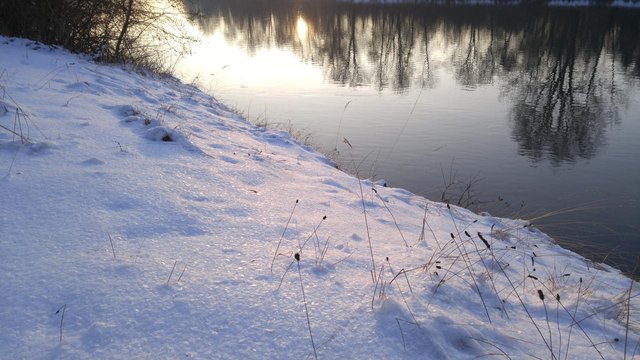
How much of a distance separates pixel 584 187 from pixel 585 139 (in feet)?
10.9

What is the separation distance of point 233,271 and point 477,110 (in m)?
12.2

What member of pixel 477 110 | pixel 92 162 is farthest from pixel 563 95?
pixel 92 162

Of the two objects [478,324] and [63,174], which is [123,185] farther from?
[478,324]

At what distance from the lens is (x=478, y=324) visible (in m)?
2.44

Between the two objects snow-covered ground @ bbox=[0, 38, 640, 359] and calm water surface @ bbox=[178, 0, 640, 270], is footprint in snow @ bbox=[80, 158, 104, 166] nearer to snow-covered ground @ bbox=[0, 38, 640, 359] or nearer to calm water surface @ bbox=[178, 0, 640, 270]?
snow-covered ground @ bbox=[0, 38, 640, 359]

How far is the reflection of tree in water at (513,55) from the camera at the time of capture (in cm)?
1230

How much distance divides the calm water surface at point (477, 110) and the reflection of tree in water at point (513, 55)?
101mm

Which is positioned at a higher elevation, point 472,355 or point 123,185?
point 123,185

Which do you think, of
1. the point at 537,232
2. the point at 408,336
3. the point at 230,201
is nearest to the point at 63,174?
the point at 230,201

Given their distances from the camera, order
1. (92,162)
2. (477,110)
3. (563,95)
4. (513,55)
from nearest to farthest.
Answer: (92,162), (477,110), (563,95), (513,55)

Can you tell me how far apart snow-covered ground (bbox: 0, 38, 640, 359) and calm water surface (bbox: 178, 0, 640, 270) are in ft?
6.03

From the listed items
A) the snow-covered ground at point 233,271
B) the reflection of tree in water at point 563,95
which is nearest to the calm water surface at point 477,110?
the reflection of tree in water at point 563,95

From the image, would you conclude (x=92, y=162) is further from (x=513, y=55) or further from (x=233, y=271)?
(x=513, y=55)

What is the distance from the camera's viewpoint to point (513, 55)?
2330 cm
